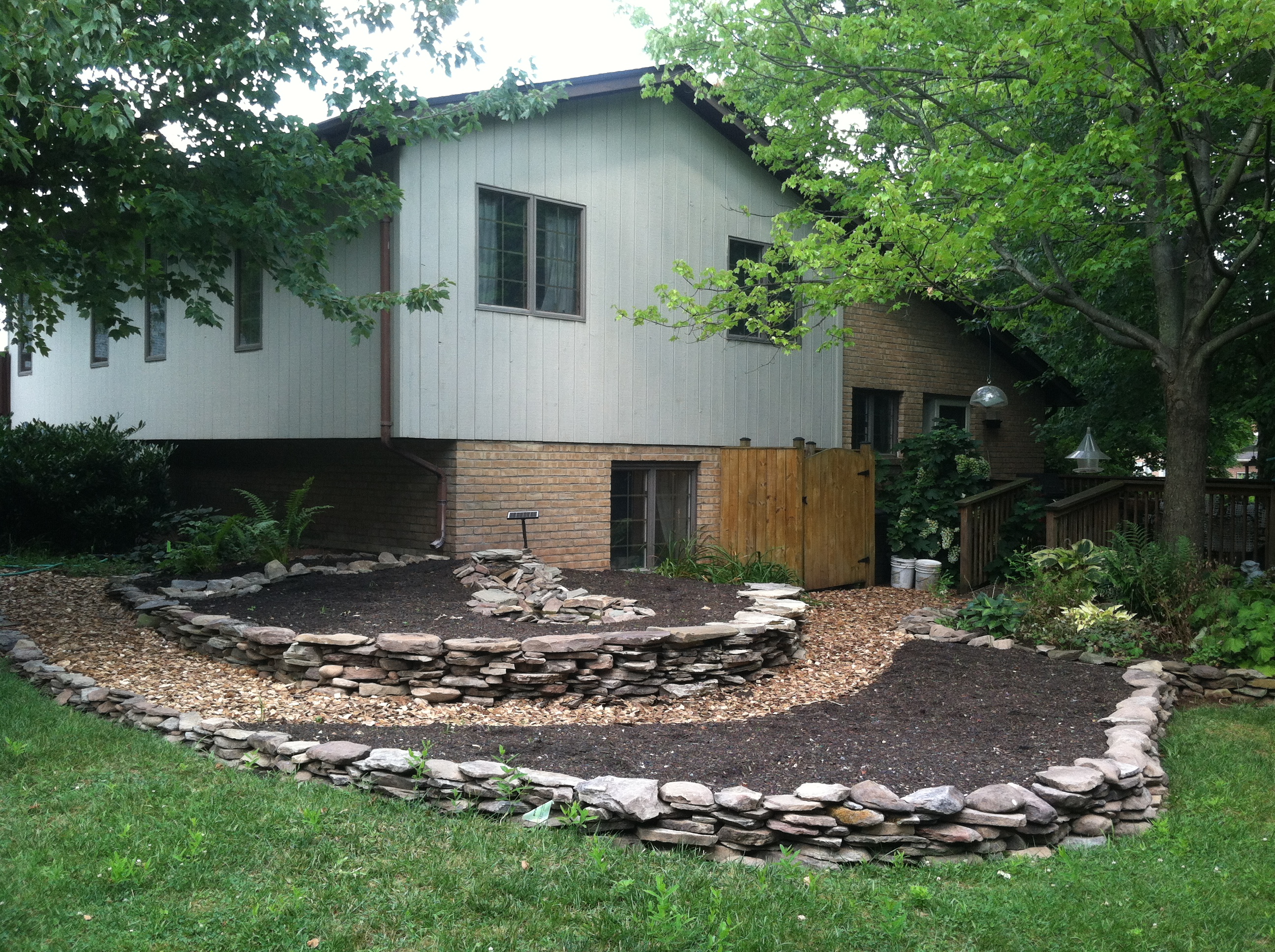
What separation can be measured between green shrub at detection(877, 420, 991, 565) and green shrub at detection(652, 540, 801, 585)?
217 centimetres

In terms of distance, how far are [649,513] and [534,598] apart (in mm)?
3762

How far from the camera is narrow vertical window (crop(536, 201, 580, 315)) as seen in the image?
1045 centimetres

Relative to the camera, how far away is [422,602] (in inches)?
317

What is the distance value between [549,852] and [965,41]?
9158 millimetres

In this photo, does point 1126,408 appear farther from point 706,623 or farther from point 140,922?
point 140,922

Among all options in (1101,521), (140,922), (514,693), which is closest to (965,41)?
(1101,521)

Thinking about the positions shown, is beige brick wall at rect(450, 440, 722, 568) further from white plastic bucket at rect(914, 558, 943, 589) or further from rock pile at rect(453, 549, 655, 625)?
white plastic bucket at rect(914, 558, 943, 589)

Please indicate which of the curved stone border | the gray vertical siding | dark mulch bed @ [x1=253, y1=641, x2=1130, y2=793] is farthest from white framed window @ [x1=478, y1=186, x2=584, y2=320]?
the curved stone border

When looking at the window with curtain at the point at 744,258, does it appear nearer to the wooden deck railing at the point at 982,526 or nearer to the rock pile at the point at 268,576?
the wooden deck railing at the point at 982,526

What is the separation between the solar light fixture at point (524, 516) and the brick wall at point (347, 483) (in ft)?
2.92

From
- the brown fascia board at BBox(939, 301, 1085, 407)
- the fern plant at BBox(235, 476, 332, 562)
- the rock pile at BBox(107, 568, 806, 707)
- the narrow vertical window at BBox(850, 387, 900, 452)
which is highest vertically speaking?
the brown fascia board at BBox(939, 301, 1085, 407)

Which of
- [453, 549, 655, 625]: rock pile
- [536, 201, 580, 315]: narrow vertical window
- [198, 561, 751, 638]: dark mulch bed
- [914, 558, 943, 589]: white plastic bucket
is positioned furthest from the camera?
[914, 558, 943, 589]: white plastic bucket

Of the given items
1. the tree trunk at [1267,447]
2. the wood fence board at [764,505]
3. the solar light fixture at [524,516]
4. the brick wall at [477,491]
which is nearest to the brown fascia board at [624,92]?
the brick wall at [477,491]

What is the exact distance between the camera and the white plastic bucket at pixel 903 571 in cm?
1277
